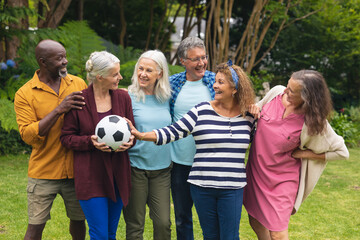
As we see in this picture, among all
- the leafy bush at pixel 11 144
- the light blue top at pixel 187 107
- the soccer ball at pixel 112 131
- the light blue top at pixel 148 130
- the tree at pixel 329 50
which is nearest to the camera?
the soccer ball at pixel 112 131

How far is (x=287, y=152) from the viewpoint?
3174 millimetres

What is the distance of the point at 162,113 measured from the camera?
3404mm

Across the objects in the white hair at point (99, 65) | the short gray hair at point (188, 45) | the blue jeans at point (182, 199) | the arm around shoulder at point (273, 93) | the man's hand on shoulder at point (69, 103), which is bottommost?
the blue jeans at point (182, 199)

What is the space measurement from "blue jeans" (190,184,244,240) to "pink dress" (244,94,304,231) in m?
0.25

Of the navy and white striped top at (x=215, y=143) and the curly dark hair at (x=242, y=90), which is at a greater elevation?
the curly dark hair at (x=242, y=90)

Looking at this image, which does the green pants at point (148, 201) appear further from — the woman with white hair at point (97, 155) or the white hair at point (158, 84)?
the white hair at point (158, 84)

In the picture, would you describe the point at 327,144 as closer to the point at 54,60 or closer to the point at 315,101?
the point at 315,101

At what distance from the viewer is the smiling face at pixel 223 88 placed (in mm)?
3092

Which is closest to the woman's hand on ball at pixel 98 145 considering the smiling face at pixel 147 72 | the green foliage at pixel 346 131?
the smiling face at pixel 147 72

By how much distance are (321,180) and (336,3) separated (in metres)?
7.88

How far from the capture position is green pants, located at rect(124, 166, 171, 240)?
10.9 ft

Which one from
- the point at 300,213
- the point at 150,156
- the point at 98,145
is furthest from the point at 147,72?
the point at 300,213

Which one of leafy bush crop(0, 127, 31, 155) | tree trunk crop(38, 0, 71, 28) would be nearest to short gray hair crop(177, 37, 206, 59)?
leafy bush crop(0, 127, 31, 155)

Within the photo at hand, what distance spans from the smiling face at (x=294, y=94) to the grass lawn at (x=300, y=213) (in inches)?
88.7
